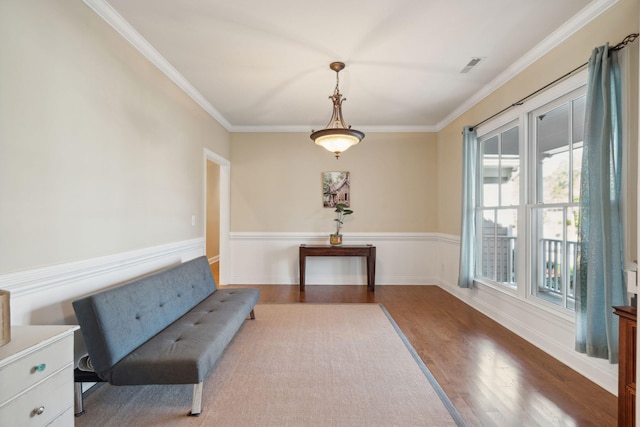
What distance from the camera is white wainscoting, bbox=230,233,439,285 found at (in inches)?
212

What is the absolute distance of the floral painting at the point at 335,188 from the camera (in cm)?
538

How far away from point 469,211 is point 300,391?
3047 millimetres

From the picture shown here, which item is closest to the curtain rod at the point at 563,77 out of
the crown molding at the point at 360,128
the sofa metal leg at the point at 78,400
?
the crown molding at the point at 360,128

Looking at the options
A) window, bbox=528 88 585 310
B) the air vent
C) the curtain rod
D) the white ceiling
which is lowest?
window, bbox=528 88 585 310

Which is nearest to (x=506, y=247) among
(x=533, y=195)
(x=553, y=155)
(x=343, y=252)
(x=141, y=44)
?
(x=533, y=195)

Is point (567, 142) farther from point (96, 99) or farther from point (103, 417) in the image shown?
point (103, 417)

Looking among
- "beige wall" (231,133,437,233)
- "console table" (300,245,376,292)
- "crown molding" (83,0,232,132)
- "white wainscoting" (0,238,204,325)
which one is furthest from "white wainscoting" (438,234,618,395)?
"crown molding" (83,0,232,132)

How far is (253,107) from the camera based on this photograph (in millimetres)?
4379

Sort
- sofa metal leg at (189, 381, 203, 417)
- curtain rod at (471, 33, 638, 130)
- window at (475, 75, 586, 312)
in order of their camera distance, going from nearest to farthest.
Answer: sofa metal leg at (189, 381, 203, 417) → curtain rod at (471, 33, 638, 130) → window at (475, 75, 586, 312)

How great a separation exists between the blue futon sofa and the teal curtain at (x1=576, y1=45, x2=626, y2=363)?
8.26 feet

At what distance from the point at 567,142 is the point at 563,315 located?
1.48 metres

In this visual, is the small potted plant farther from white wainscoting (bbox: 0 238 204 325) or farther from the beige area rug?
white wainscoting (bbox: 0 238 204 325)

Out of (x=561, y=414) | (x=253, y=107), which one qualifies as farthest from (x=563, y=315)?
(x=253, y=107)

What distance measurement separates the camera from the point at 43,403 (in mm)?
1288
